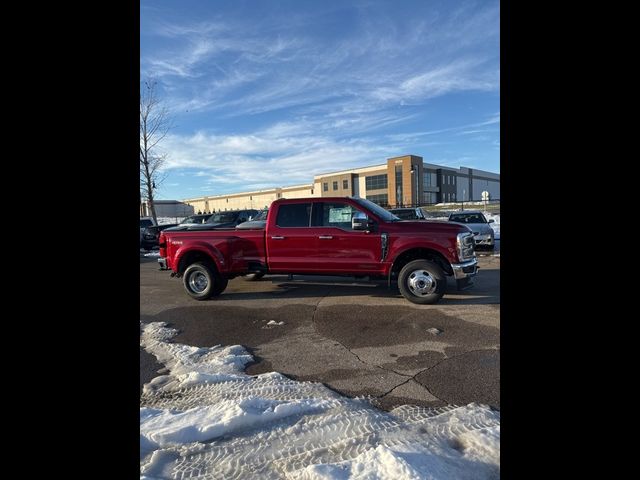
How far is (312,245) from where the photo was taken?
7102 millimetres

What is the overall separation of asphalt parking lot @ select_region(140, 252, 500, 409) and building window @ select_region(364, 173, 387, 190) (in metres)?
60.2

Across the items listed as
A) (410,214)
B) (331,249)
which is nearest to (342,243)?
(331,249)

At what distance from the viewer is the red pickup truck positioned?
6414 mm

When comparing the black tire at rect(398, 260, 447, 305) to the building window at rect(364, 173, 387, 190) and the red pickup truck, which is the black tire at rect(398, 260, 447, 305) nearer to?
the red pickup truck

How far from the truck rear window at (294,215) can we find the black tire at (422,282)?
221 centimetres

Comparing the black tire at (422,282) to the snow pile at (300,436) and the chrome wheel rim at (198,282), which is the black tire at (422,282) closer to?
the snow pile at (300,436)

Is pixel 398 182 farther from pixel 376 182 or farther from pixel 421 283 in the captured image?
pixel 421 283

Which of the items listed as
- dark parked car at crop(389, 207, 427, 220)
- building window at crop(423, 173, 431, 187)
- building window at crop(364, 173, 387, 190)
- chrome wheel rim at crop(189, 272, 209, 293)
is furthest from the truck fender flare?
building window at crop(423, 173, 431, 187)

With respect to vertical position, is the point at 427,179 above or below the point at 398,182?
above

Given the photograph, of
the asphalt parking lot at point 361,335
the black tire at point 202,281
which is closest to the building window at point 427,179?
the asphalt parking lot at point 361,335

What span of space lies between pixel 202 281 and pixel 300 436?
5.47m

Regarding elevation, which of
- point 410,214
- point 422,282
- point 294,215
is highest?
point 410,214
